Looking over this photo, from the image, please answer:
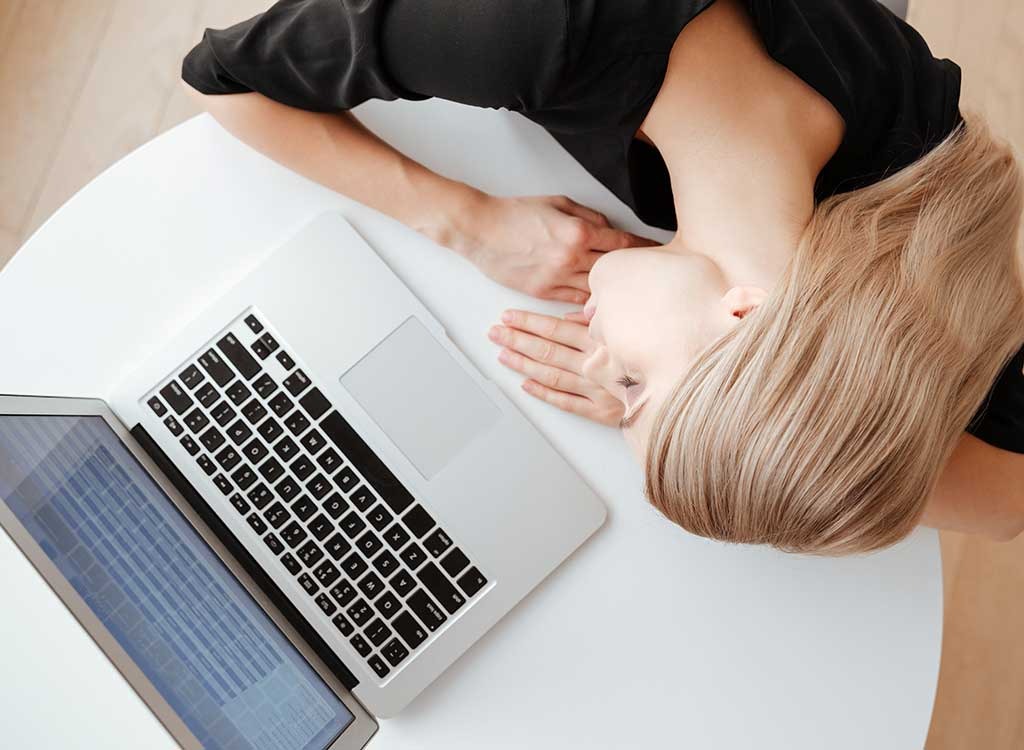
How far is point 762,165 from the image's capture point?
723 mm

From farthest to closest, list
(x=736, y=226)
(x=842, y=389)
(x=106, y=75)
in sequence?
(x=106, y=75)
(x=736, y=226)
(x=842, y=389)

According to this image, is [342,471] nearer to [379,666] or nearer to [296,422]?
[296,422]

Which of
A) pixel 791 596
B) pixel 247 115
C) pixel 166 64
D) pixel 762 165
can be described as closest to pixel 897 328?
pixel 762 165

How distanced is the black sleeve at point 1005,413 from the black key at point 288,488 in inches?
24.5

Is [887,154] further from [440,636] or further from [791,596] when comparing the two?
[440,636]

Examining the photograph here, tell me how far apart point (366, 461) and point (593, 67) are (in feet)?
1.30

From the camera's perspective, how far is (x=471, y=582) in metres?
0.83

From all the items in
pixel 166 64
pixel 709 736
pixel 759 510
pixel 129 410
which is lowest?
pixel 709 736

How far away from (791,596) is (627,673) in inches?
6.6

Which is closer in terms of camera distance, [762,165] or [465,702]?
[762,165]

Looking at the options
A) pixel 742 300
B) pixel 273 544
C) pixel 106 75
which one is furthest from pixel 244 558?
pixel 106 75

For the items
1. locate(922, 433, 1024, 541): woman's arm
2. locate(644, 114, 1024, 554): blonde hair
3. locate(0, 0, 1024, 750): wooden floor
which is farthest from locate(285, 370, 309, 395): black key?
locate(0, 0, 1024, 750): wooden floor

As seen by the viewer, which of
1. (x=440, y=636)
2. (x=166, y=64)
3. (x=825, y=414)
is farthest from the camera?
(x=166, y=64)

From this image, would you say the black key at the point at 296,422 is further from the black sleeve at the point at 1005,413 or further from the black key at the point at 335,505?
the black sleeve at the point at 1005,413
